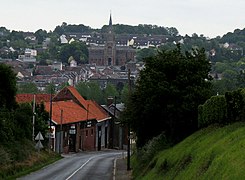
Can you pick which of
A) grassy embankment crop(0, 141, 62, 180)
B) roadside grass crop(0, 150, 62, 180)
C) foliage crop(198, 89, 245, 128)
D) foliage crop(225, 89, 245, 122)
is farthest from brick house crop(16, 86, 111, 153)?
foliage crop(225, 89, 245, 122)

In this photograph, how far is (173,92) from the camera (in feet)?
97.6

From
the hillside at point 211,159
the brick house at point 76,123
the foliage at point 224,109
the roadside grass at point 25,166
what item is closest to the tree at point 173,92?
the foliage at point 224,109

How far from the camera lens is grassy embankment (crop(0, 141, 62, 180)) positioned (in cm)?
3380

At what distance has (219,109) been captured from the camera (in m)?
24.5

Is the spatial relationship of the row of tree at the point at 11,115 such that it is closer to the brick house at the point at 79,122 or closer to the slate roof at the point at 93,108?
the brick house at the point at 79,122

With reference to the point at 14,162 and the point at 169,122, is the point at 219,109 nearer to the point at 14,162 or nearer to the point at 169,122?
the point at 169,122

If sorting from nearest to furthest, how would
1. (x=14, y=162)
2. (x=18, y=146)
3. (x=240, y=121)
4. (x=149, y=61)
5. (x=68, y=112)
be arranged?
(x=240, y=121) < (x=149, y=61) < (x=14, y=162) < (x=18, y=146) < (x=68, y=112)

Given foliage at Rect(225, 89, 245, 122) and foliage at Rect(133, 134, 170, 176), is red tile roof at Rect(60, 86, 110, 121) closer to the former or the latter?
foliage at Rect(133, 134, 170, 176)

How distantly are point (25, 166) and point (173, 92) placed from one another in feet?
41.9

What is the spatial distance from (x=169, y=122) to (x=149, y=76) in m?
2.50

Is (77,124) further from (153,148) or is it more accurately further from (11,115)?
(153,148)

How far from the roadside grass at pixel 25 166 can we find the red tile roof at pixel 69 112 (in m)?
11.7

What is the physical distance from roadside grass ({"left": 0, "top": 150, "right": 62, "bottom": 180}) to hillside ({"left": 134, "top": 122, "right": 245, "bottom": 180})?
10853 mm

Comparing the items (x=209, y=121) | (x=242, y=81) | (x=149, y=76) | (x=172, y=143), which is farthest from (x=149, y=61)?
(x=242, y=81)
